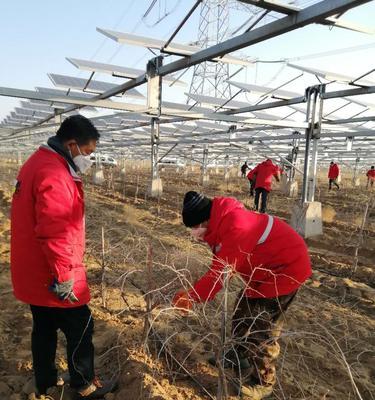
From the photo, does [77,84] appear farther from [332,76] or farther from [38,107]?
[332,76]

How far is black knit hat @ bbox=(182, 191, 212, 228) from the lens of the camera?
236 centimetres

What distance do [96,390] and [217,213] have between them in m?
1.42

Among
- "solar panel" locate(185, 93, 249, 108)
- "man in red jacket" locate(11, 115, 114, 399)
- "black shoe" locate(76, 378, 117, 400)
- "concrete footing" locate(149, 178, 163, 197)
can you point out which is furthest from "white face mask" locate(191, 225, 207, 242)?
"concrete footing" locate(149, 178, 163, 197)

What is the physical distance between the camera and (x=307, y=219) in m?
8.52

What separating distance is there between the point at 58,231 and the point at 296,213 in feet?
24.5

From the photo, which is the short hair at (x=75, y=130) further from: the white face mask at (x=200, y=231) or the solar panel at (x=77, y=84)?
the solar panel at (x=77, y=84)

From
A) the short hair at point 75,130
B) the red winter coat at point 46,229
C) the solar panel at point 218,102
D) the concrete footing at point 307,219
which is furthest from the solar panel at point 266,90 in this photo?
the red winter coat at point 46,229

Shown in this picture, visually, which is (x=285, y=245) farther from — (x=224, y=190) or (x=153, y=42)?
(x=224, y=190)

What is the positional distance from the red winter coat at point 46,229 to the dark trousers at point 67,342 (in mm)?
122

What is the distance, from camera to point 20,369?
2807mm

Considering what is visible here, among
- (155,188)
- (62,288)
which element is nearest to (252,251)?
(62,288)

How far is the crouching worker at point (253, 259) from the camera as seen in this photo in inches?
91.3

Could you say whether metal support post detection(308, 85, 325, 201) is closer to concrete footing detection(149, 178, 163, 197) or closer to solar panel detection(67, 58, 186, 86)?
solar panel detection(67, 58, 186, 86)

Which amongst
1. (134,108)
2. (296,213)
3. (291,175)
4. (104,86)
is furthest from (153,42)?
(291,175)
